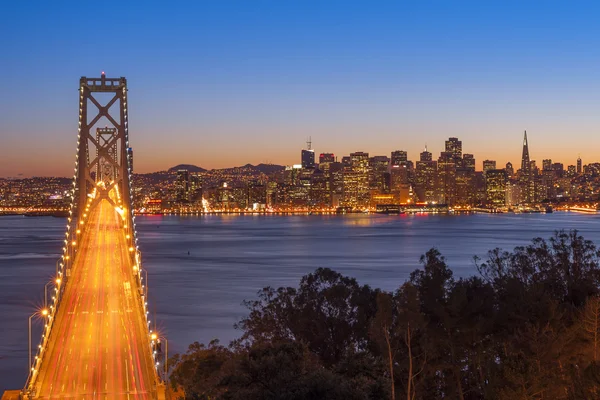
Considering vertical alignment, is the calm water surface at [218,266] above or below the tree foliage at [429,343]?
below

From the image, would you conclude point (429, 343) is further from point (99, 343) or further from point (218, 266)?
point (218, 266)

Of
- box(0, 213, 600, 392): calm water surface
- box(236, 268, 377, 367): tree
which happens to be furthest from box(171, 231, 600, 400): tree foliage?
box(0, 213, 600, 392): calm water surface

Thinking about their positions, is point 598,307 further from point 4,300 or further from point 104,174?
point 104,174

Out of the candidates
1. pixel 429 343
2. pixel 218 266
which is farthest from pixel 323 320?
pixel 218 266

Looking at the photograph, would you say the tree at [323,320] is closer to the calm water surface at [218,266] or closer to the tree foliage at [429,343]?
the tree foliage at [429,343]

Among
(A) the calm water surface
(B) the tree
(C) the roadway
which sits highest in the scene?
(B) the tree

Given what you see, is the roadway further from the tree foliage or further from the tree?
the tree

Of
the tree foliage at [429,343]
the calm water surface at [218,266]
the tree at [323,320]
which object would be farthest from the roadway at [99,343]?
the tree at [323,320]
